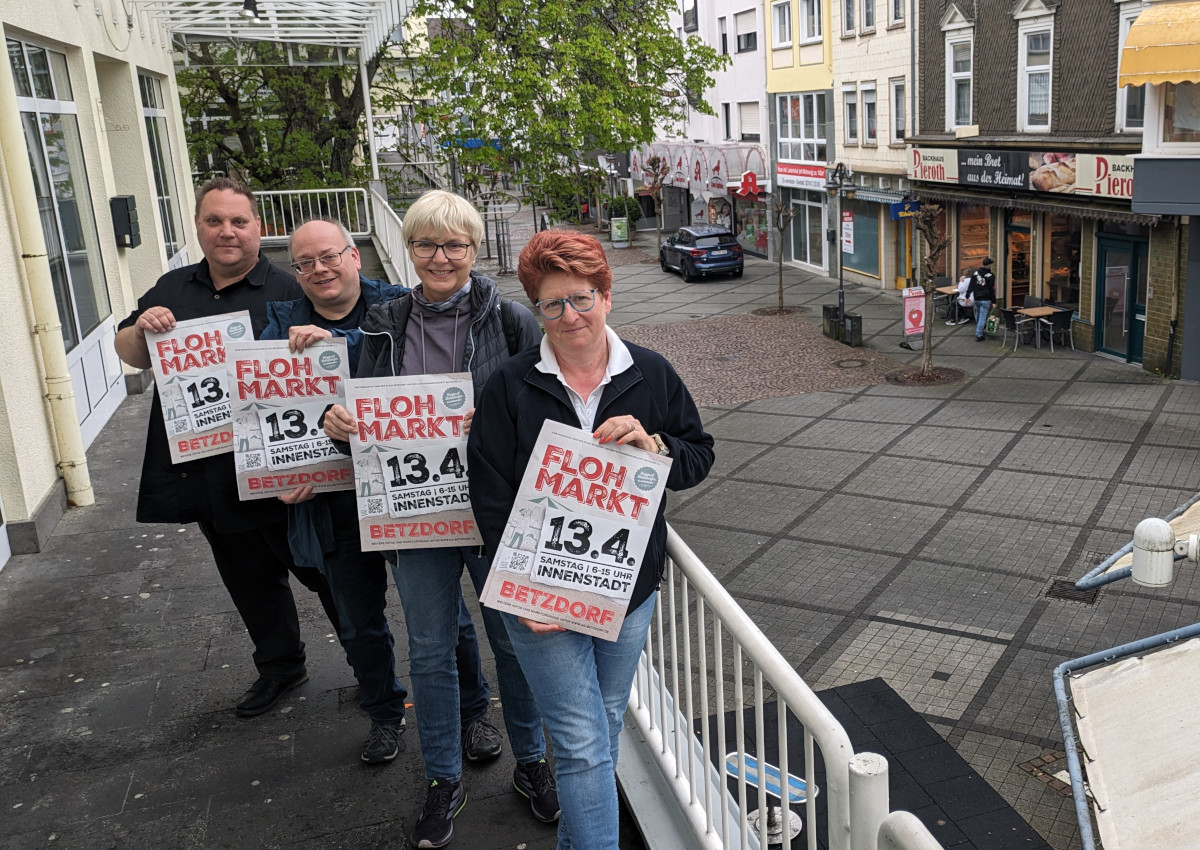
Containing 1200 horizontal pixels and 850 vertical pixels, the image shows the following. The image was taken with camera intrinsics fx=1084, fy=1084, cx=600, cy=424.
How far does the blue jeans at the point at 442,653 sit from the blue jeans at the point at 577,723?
1.68 ft

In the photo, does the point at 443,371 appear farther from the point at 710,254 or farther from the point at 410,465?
the point at 710,254

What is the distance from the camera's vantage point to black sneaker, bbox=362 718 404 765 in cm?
406

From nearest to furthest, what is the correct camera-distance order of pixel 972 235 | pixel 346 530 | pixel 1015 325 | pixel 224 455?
1. pixel 346 530
2. pixel 224 455
3. pixel 1015 325
4. pixel 972 235

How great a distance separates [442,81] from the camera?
21.1m

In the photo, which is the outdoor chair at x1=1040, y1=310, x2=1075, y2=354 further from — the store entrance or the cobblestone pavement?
the cobblestone pavement

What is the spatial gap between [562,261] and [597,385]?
1.16 ft

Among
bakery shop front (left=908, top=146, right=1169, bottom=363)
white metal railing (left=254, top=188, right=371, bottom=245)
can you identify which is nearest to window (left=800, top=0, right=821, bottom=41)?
bakery shop front (left=908, top=146, right=1169, bottom=363)

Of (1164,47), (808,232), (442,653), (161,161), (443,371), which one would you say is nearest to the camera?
(443,371)

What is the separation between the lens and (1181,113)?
51.1ft

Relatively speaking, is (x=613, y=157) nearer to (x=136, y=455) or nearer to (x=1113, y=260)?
(x=1113, y=260)

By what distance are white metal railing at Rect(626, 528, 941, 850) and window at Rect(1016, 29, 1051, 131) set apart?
727 inches

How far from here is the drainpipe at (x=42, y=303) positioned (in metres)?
7.31

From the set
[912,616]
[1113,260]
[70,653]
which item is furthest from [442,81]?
[70,653]

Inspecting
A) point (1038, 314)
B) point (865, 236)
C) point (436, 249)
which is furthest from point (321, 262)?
point (865, 236)
